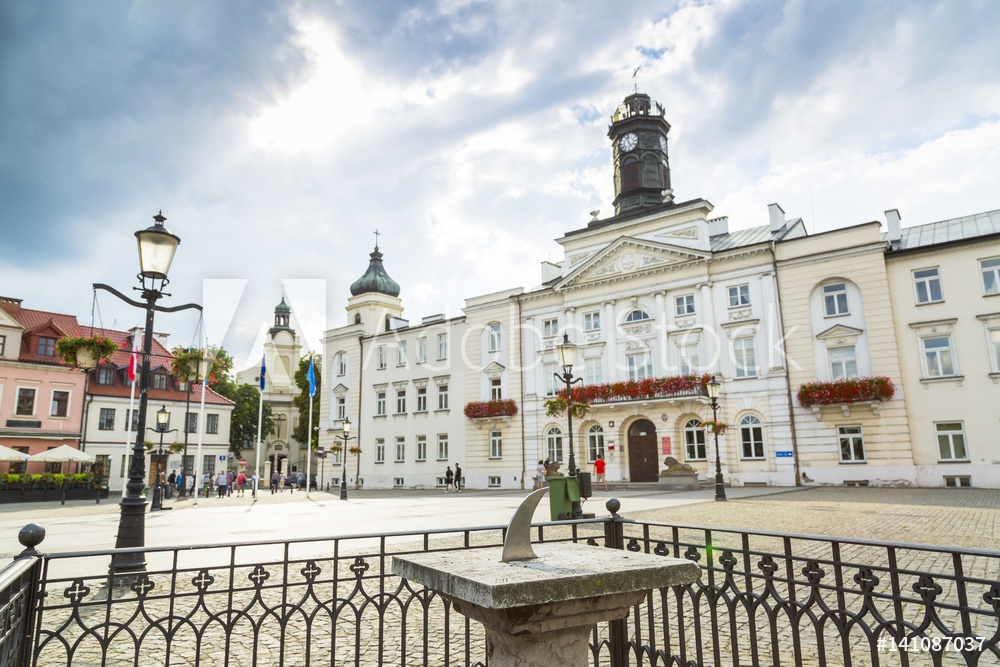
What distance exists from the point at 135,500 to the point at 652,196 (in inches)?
1359

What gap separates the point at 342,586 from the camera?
898 cm

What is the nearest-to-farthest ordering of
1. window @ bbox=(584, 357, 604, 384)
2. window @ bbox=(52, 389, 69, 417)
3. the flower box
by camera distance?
the flower box
window @ bbox=(584, 357, 604, 384)
window @ bbox=(52, 389, 69, 417)

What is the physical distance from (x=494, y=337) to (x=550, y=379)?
5.43 m

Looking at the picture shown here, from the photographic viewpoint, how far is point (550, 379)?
3700cm

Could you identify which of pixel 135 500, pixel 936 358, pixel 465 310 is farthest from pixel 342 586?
pixel 465 310

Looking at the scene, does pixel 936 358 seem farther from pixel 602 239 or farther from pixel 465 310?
pixel 465 310

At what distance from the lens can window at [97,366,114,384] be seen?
42.5m

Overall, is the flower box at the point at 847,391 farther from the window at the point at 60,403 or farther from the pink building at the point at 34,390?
the window at the point at 60,403

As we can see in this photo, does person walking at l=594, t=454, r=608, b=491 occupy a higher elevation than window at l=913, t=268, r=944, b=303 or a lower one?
lower

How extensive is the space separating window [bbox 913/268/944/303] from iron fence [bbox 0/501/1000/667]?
21.6 meters

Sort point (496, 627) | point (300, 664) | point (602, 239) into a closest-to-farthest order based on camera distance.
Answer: point (496, 627) → point (300, 664) → point (602, 239)

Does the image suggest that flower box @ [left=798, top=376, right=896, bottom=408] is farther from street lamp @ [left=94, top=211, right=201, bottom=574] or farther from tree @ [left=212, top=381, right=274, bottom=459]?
tree @ [left=212, top=381, right=274, bottom=459]

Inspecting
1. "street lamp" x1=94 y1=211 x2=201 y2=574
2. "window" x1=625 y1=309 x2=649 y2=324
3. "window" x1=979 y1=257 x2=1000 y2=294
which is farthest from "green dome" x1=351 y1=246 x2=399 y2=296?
"street lamp" x1=94 y1=211 x2=201 y2=574

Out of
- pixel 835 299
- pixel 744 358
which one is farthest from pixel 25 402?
pixel 835 299
